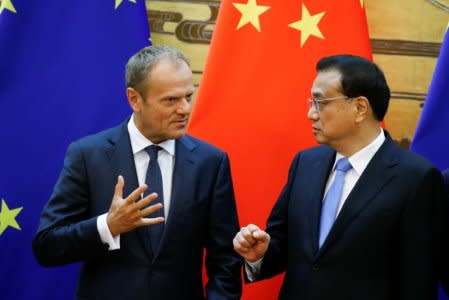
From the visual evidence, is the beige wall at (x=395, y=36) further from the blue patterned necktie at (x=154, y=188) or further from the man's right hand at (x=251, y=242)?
the man's right hand at (x=251, y=242)

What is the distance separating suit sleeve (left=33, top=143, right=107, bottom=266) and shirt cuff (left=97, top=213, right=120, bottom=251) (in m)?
0.01

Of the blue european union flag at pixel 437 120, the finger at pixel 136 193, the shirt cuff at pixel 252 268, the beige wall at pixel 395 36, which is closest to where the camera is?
the finger at pixel 136 193

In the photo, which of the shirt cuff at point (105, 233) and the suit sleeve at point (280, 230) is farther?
the suit sleeve at point (280, 230)

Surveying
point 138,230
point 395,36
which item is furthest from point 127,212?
point 395,36

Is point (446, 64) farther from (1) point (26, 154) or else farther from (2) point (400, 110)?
(1) point (26, 154)

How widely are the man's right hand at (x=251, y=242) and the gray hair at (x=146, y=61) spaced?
63 centimetres

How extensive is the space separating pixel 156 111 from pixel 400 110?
1.44 m

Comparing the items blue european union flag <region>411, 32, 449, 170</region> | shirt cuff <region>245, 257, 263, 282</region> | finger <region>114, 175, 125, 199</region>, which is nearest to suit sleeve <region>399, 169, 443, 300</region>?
shirt cuff <region>245, 257, 263, 282</region>

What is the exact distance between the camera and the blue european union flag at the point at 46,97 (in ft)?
9.13

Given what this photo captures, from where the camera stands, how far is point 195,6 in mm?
3146

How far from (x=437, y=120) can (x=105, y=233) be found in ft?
4.94

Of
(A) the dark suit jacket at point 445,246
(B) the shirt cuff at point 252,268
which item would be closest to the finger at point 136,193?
(B) the shirt cuff at point 252,268

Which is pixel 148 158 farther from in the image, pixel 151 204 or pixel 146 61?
pixel 146 61

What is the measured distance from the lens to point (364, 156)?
7.19 feet
